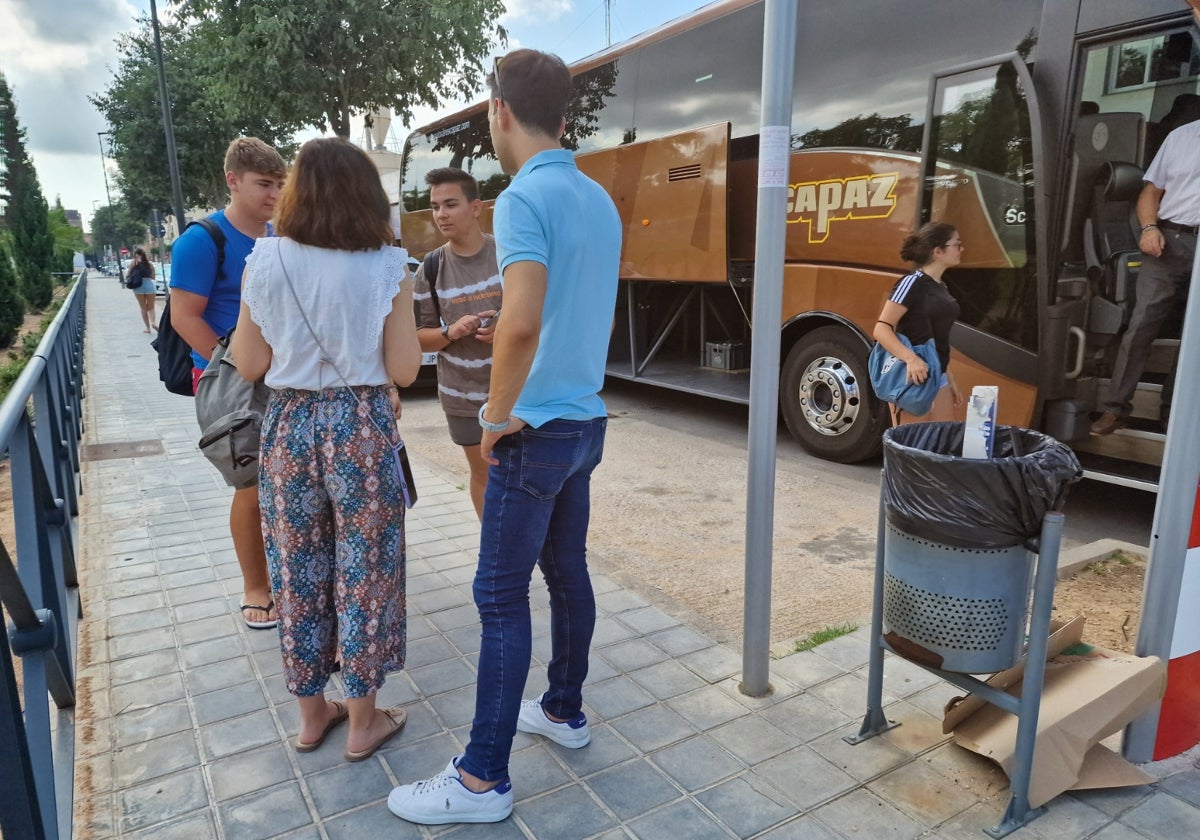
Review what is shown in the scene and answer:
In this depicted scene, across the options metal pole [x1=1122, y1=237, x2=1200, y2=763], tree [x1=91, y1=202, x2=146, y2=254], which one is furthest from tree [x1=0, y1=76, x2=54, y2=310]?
tree [x1=91, y1=202, x2=146, y2=254]

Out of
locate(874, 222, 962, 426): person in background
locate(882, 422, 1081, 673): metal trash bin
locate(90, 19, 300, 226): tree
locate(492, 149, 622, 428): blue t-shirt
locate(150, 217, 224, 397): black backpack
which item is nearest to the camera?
locate(492, 149, 622, 428): blue t-shirt

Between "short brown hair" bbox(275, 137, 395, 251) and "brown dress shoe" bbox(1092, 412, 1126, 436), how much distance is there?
4548 mm

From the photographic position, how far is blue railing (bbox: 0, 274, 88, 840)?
1734 mm

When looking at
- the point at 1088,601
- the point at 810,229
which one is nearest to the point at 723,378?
the point at 810,229

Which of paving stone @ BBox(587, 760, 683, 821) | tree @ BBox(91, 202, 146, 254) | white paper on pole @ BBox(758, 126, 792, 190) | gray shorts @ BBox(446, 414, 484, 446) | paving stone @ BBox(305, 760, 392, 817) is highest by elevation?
tree @ BBox(91, 202, 146, 254)

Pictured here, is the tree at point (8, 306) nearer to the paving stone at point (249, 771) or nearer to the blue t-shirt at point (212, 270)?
the blue t-shirt at point (212, 270)

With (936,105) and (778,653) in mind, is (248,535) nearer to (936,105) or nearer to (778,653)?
(778,653)

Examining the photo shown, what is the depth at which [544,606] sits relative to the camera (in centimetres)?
359

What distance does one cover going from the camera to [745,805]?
225 cm

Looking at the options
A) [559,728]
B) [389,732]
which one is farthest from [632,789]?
[389,732]

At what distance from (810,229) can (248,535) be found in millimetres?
4706

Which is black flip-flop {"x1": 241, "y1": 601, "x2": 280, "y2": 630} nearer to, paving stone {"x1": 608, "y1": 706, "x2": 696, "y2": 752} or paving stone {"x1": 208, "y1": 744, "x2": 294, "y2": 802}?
paving stone {"x1": 208, "y1": 744, "x2": 294, "y2": 802}

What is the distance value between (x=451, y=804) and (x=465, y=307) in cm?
201

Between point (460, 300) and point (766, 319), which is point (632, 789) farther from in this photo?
point (460, 300)
